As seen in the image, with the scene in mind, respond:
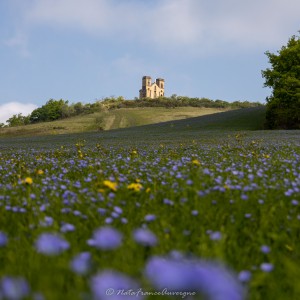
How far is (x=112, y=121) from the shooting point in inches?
2859

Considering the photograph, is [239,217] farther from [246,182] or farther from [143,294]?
[143,294]

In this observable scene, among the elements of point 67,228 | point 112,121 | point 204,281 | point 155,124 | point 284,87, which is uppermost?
point 284,87

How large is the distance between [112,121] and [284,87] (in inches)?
1542

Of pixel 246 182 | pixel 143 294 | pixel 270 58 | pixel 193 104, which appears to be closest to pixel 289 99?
pixel 270 58

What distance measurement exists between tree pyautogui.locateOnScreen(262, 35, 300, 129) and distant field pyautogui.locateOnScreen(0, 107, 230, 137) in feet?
100

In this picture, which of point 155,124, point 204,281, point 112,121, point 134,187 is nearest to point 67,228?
point 134,187

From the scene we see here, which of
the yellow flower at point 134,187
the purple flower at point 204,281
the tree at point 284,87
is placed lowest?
the yellow flower at point 134,187

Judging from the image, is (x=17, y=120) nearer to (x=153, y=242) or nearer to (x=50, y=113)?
(x=50, y=113)

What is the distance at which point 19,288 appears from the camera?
1.38 meters

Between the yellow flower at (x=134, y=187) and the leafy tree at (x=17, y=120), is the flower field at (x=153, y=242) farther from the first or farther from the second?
the leafy tree at (x=17, y=120)

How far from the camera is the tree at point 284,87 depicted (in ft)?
132

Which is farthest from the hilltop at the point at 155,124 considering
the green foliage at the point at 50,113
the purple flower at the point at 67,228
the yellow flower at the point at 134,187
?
the purple flower at the point at 67,228

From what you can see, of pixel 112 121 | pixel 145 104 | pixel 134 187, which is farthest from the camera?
pixel 145 104

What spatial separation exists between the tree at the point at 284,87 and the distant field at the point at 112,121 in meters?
30.6
